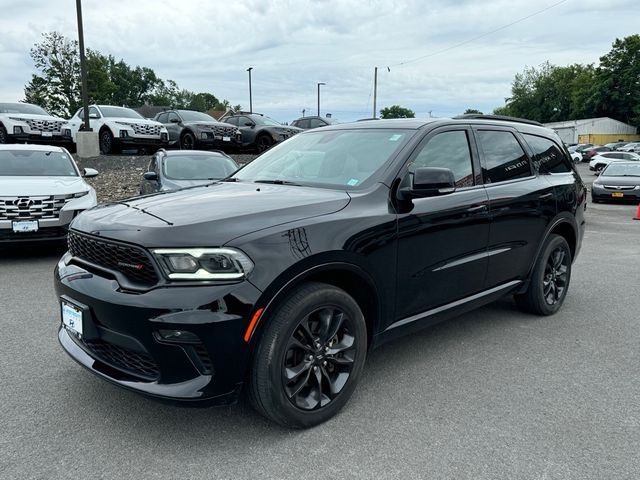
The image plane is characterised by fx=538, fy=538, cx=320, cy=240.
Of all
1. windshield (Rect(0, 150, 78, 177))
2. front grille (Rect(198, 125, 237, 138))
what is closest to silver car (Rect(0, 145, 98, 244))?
windshield (Rect(0, 150, 78, 177))

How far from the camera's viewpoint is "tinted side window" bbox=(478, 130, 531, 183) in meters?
4.25

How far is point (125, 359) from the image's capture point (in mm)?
2775

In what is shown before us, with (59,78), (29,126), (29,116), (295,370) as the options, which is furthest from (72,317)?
(59,78)

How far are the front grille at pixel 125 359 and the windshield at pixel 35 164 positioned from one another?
20.0ft

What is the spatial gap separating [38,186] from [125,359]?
5531mm

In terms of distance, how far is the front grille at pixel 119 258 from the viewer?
2.66 m

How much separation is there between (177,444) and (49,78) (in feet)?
160

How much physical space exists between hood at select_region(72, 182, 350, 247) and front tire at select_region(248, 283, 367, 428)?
443 millimetres

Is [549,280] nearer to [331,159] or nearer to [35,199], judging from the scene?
[331,159]

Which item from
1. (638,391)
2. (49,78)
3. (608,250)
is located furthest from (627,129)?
(638,391)

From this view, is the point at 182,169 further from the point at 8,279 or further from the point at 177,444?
the point at 177,444

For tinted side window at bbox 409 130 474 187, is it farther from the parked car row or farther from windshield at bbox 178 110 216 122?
windshield at bbox 178 110 216 122

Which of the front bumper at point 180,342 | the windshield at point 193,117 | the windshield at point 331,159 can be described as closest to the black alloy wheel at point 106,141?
the windshield at point 193,117

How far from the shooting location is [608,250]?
8.84 meters
